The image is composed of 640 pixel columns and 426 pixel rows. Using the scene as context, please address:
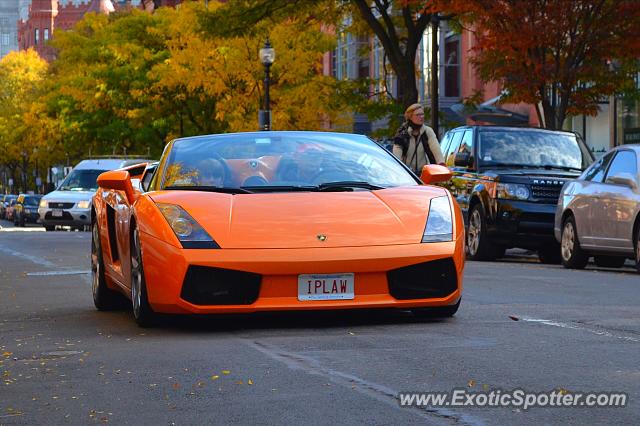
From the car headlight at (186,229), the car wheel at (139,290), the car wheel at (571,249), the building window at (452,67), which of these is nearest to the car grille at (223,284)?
the car headlight at (186,229)

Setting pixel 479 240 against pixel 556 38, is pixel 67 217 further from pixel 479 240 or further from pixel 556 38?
pixel 479 240

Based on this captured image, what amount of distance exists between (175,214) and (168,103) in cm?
5613

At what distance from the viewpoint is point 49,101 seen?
82.0 m

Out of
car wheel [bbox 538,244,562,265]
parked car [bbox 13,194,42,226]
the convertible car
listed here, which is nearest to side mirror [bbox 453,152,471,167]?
car wheel [bbox 538,244,562,265]

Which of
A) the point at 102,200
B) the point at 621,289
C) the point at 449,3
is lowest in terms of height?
the point at 621,289

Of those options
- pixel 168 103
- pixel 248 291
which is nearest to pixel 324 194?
pixel 248 291

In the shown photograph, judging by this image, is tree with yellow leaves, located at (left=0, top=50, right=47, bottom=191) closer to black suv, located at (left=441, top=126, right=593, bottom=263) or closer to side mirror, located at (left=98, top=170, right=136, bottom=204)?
black suv, located at (left=441, top=126, right=593, bottom=263)

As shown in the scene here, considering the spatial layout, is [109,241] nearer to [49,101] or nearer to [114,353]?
[114,353]

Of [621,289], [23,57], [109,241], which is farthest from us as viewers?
[23,57]

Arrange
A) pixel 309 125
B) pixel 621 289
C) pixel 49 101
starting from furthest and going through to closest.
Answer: pixel 49 101, pixel 309 125, pixel 621 289

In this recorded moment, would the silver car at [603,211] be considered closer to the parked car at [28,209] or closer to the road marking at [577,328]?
the road marking at [577,328]

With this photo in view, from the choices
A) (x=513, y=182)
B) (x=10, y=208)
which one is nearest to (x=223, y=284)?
(x=513, y=182)

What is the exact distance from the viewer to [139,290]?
10.1 meters

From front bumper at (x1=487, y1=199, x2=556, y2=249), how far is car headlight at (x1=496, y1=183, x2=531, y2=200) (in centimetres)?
7
